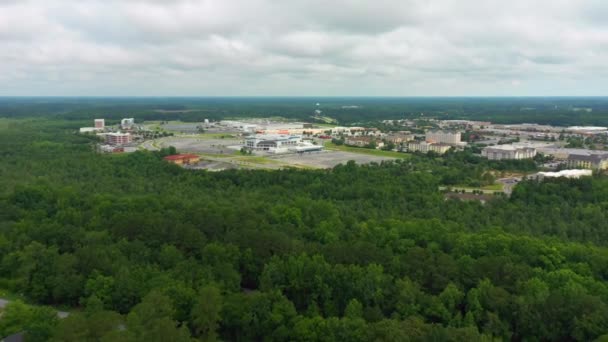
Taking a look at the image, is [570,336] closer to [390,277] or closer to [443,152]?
[390,277]

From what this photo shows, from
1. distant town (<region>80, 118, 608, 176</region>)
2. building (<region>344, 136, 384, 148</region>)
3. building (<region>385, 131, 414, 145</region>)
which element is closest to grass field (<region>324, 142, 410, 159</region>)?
distant town (<region>80, 118, 608, 176</region>)

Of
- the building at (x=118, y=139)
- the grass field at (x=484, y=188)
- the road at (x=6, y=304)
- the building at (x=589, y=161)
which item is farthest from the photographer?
the building at (x=118, y=139)

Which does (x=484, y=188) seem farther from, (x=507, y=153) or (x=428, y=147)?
(x=428, y=147)

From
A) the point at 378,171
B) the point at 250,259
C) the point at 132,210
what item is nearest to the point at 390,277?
the point at 250,259

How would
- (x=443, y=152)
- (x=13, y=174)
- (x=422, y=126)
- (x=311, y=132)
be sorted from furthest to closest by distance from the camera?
(x=422, y=126) → (x=311, y=132) → (x=443, y=152) → (x=13, y=174)

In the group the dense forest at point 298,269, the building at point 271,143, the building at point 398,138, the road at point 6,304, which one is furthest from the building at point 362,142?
the road at point 6,304

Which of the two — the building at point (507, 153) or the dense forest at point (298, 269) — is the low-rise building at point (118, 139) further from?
the building at point (507, 153)

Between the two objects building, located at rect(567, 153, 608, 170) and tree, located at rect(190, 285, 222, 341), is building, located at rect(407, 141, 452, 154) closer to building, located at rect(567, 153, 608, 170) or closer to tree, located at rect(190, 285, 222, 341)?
building, located at rect(567, 153, 608, 170)
